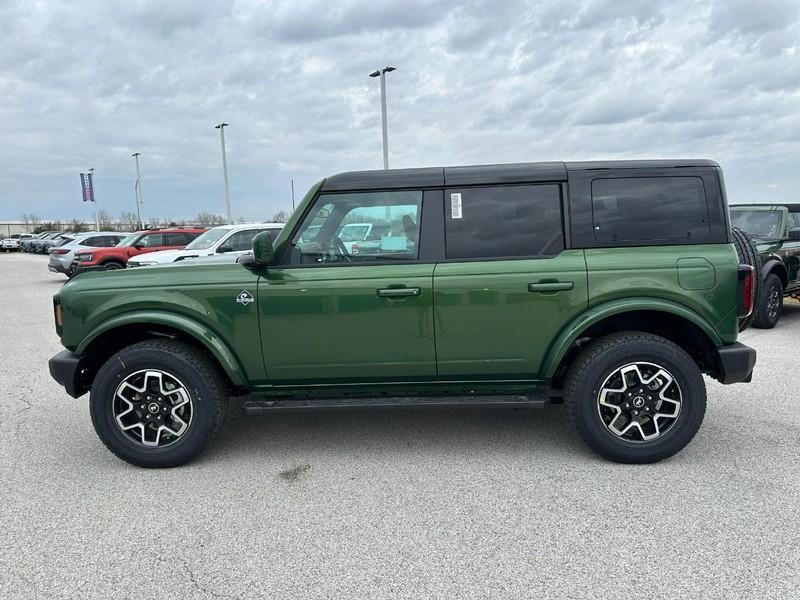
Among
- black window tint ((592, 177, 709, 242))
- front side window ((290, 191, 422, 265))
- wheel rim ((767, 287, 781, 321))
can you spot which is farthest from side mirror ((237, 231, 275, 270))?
wheel rim ((767, 287, 781, 321))

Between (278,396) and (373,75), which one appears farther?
(373,75)

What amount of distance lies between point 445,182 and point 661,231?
4.60 feet

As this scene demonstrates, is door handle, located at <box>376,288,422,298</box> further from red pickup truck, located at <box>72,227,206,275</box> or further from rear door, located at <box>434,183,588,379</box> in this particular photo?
red pickup truck, located at <box>72,227,206,275</box>

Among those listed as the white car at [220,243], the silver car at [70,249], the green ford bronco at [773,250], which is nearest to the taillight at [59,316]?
the green ford bronco at [773,250]

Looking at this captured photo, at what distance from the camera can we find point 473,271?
143 inches

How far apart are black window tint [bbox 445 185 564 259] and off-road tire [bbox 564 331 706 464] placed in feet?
2.53

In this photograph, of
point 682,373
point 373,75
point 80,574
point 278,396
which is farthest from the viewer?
point 373,75

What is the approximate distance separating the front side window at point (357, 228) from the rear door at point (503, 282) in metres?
0.27

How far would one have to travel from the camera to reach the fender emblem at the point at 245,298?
12.0ft

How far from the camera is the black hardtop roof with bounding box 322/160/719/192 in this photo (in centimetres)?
372

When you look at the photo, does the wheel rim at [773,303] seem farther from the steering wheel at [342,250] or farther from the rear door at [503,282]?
the steering wheel at [342,250]

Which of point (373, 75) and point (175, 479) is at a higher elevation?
point (373, 75)

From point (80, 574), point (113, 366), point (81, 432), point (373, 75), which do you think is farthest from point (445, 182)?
point (373, 75)

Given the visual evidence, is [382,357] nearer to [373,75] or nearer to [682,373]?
[682,373]
